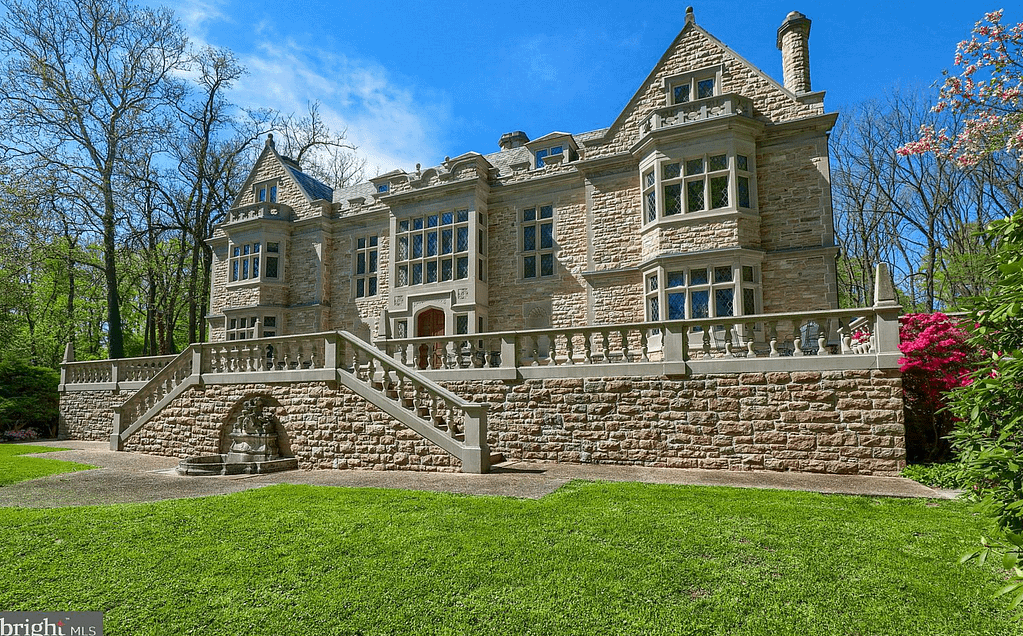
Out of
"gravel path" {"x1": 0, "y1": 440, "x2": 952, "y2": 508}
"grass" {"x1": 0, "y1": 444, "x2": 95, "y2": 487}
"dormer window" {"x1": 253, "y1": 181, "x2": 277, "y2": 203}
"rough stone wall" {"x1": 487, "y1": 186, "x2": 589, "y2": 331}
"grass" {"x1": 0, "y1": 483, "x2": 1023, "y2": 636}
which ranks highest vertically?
"dormer window" {"x1": 253, "y1": 181, "x2": 277, "y2": 203}

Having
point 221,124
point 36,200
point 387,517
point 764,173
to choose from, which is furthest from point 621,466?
point 221,124

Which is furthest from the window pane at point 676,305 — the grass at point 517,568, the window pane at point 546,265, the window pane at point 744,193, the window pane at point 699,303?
the grass at point 517,568

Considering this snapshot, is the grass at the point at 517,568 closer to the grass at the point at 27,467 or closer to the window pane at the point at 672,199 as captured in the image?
the grass at the point at 27,467

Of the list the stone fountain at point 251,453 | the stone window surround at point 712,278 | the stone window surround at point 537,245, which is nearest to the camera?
the stone fountain at point 251,453

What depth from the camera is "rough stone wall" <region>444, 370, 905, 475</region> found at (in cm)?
893

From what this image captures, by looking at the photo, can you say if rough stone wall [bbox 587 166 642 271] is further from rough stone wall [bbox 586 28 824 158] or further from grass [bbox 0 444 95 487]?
grass [bbox 0 444 95 487]

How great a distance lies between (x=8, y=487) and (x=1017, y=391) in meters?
12.5

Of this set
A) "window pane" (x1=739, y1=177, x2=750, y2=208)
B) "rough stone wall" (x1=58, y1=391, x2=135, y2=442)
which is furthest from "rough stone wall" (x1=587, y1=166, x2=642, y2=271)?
"rough stone wall" (x1=58, y1=391, x2=135, y2=442)

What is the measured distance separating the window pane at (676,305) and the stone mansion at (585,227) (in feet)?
0.09

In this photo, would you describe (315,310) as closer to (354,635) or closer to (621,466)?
(621,466)

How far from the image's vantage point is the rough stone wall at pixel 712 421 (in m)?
8.93

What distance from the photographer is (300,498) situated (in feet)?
23.9

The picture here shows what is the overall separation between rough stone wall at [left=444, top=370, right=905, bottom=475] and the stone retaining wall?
2 centimetres

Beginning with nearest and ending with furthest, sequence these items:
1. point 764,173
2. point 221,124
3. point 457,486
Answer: point 457,486 < point 764,173 < point 221,124
